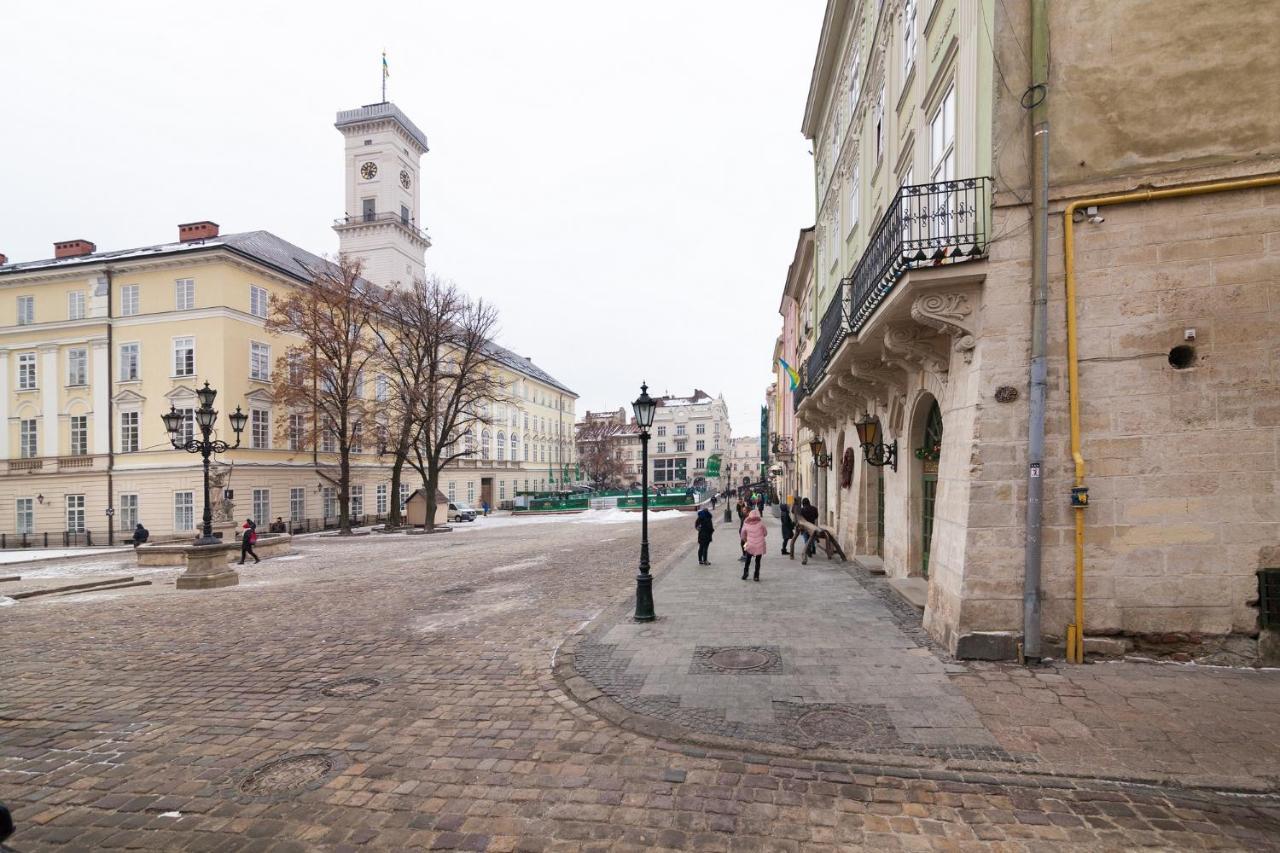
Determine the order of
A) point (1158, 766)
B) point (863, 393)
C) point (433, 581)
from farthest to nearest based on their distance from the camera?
point (433, 581) < point (863, 393) < point (1158, 766)

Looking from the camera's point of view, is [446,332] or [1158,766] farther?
[446,332]

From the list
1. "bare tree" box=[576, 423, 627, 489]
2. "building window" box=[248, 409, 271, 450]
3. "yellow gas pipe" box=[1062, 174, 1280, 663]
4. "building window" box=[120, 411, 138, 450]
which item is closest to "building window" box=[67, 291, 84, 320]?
"building window" box=[120, 411, 138, 450]

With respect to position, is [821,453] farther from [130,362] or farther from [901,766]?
[130,362]

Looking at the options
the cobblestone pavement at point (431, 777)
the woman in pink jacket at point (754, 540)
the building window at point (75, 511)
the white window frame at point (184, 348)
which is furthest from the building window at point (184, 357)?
the woman in pink jacket at point (754, 540)

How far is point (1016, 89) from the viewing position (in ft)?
23.6

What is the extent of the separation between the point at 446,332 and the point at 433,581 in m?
22.7

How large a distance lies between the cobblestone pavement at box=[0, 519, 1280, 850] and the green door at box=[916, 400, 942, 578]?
5282 millimetres

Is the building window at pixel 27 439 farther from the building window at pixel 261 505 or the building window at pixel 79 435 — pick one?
the building window at pixel 261 505

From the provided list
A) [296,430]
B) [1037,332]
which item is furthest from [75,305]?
[1037,332]

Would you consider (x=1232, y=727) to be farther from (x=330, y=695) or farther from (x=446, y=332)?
(x=446, y=332)

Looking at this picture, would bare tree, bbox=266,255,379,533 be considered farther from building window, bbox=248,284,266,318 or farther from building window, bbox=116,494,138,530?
building window, bbox=116,494,138,530

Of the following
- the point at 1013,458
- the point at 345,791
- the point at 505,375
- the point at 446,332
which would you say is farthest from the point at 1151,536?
the point at 505,375

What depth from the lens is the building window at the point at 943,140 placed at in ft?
28.8

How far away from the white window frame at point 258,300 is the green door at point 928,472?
37297 mm
